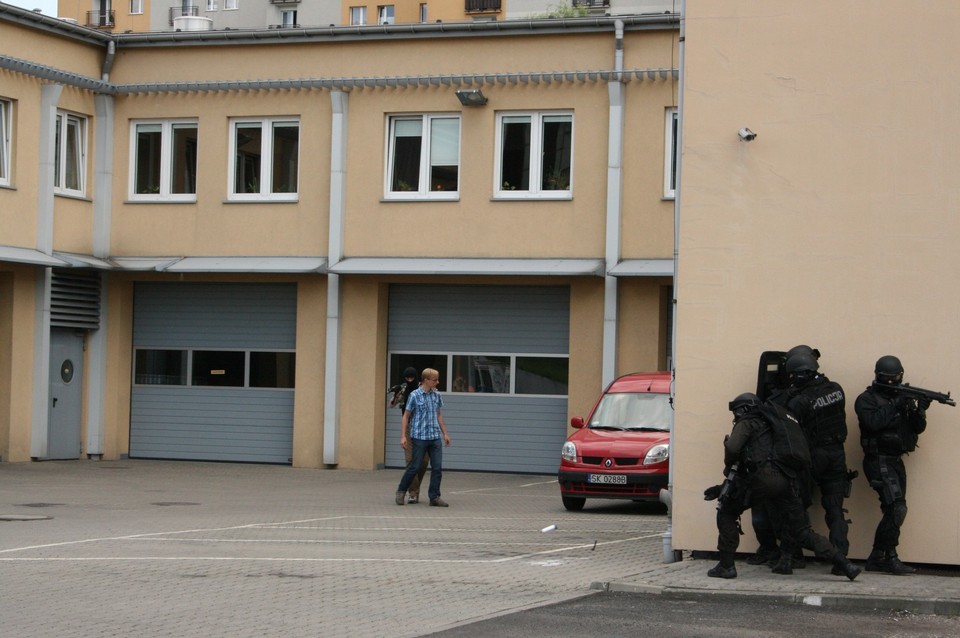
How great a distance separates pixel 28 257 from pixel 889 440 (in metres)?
17.1

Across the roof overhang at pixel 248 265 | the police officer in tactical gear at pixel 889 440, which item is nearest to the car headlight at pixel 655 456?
the police officer in tactical gear at pixel 889 440

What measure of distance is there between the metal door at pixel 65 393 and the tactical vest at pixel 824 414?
17692 mm

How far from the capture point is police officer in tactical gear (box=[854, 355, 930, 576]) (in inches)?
460

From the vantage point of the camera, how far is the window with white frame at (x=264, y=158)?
1052 inches

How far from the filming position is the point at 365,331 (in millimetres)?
26141

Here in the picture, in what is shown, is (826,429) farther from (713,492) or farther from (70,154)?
(70,154)

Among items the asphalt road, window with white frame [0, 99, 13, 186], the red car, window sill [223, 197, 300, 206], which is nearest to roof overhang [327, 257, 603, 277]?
window sill [223, 197, 300, 206]

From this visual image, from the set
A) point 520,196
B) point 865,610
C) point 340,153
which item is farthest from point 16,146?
point 865,610

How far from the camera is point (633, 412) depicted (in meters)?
19.3

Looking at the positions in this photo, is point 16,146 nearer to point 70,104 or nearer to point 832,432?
point 70,104

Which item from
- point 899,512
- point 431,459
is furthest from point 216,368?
point 899,512

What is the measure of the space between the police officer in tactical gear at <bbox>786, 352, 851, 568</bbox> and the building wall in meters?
0.53

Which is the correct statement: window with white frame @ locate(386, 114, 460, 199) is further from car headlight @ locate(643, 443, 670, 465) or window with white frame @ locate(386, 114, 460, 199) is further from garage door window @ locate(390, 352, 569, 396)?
car headlight @ locate(643, 443, 670, 465)

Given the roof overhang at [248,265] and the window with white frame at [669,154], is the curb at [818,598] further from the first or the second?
the roof overhang at [248,265]
